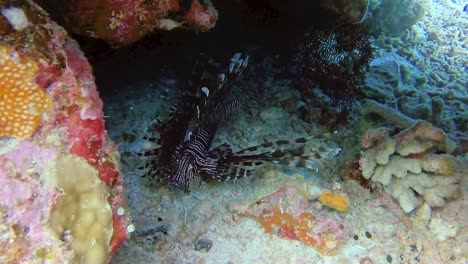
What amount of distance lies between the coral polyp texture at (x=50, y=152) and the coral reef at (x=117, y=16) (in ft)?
1.94

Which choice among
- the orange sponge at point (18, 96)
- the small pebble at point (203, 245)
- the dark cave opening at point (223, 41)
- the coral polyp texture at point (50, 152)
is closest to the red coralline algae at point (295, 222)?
the small pebble at point (203, 245)

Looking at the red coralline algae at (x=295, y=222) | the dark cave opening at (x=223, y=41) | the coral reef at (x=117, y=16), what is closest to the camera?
the coral reef at (x=117, y=16)

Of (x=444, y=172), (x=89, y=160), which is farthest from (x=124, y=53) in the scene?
(x=444, y=172)

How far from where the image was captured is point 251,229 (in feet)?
10.5

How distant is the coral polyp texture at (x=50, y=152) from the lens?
163cm

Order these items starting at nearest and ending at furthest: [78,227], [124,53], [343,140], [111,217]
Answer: [78,227] < [111,217] < [343,140] < [124,53]

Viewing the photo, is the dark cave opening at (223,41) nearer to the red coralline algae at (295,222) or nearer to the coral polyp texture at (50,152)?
the red coralline algae at (295,222)

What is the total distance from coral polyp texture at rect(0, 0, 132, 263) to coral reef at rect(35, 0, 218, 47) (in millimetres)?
592

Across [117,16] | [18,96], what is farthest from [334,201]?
[18,96]

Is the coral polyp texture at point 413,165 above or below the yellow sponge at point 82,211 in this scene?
below

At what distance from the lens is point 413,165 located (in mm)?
3387

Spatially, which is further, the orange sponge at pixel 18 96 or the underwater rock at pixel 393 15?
the underwater rock at pixel 393 15

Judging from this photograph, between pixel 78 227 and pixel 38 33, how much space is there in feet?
3.27

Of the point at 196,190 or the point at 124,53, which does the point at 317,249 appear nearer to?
the point at 196,190
